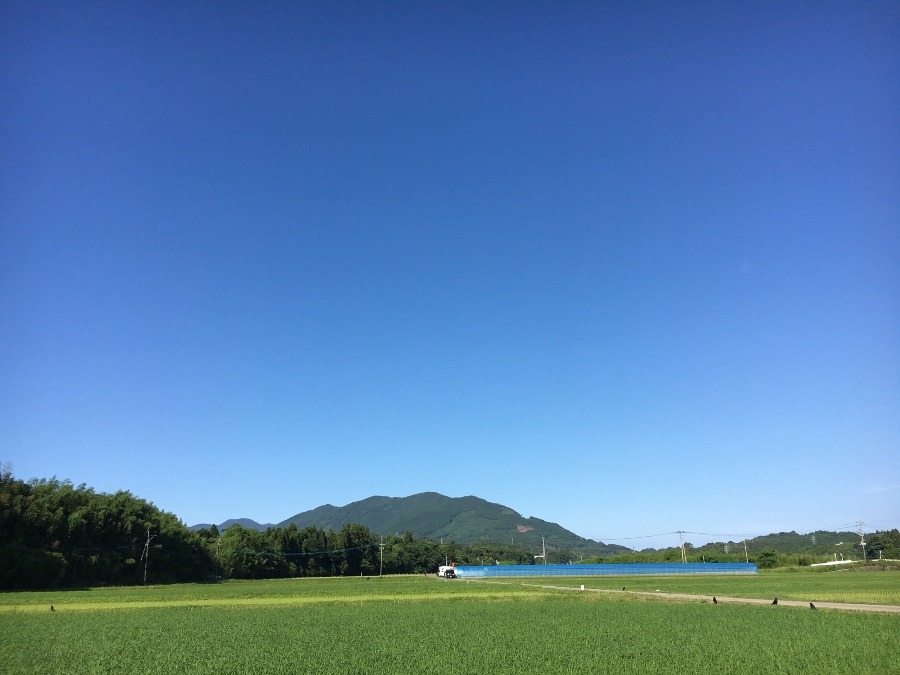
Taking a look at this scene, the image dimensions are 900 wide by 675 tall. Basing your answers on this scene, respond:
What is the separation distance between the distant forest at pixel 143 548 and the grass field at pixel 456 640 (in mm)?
34795

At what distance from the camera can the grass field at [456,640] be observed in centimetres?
1823

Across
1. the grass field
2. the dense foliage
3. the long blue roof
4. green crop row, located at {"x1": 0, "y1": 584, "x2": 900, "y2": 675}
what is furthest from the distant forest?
green crop row, located at {"x1": 0, "y1": 584, "x2": 900, "y2": 675}

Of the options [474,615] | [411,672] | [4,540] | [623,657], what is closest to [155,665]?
[411,672]

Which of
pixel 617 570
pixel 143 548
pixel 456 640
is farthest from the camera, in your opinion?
pixel 617 570

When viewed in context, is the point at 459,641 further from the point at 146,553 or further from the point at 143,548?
the point at 143,548

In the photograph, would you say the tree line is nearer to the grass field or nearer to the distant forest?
the distant forest

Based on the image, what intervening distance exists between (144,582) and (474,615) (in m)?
68.0

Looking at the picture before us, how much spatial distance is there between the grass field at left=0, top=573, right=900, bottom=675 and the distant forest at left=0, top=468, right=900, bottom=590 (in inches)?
1370

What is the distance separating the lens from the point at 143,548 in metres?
85.4

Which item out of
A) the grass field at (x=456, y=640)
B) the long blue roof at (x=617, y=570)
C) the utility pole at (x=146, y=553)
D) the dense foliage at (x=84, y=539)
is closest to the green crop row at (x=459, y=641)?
the grass field at (x=456, y=640)

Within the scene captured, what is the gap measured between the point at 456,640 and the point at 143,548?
258ft

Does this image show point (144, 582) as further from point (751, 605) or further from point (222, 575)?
point (751, 605)

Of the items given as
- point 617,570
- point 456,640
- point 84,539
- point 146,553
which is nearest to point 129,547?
point 146,553

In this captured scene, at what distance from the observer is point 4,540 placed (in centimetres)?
6469
